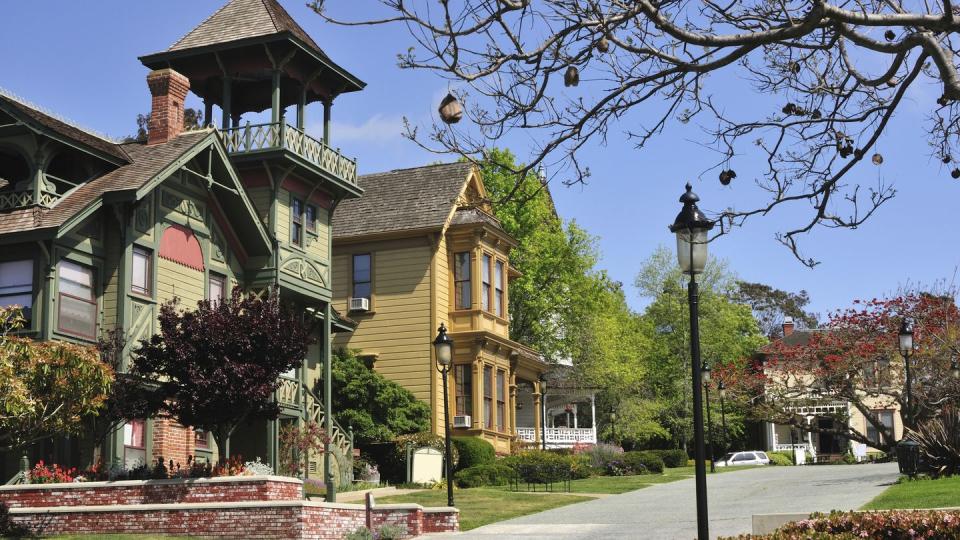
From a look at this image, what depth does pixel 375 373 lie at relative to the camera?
38406 mm

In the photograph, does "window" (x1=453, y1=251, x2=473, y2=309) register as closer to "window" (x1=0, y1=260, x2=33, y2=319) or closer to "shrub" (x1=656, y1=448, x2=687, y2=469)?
"shrub" (x1=656, y1=448, x2=687, y2=469)

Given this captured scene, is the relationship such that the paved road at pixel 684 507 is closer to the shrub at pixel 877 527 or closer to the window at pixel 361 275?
the shrub at pixel 877 527

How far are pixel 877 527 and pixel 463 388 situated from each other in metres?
25.3

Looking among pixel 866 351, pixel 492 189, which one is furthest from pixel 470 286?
pixel 866 351

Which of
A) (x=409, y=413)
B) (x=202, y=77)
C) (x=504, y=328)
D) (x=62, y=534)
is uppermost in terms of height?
(x=202, y=77)

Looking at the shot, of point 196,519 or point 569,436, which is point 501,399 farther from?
point 196,519

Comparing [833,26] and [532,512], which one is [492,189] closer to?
[532,512]

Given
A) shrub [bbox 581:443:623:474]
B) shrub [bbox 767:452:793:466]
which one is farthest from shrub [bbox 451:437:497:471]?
shrub [bbox 767:452:793:466]

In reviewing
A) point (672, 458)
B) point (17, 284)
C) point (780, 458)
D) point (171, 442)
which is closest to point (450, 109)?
point (17, 284)

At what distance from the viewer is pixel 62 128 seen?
89.2 ft

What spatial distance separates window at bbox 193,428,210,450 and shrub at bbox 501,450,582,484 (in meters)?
8.87

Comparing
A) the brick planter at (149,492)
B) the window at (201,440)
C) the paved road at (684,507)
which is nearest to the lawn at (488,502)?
the paved road at (684,507)

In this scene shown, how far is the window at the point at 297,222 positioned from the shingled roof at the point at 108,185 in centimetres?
445

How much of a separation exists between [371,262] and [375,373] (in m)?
4.34
